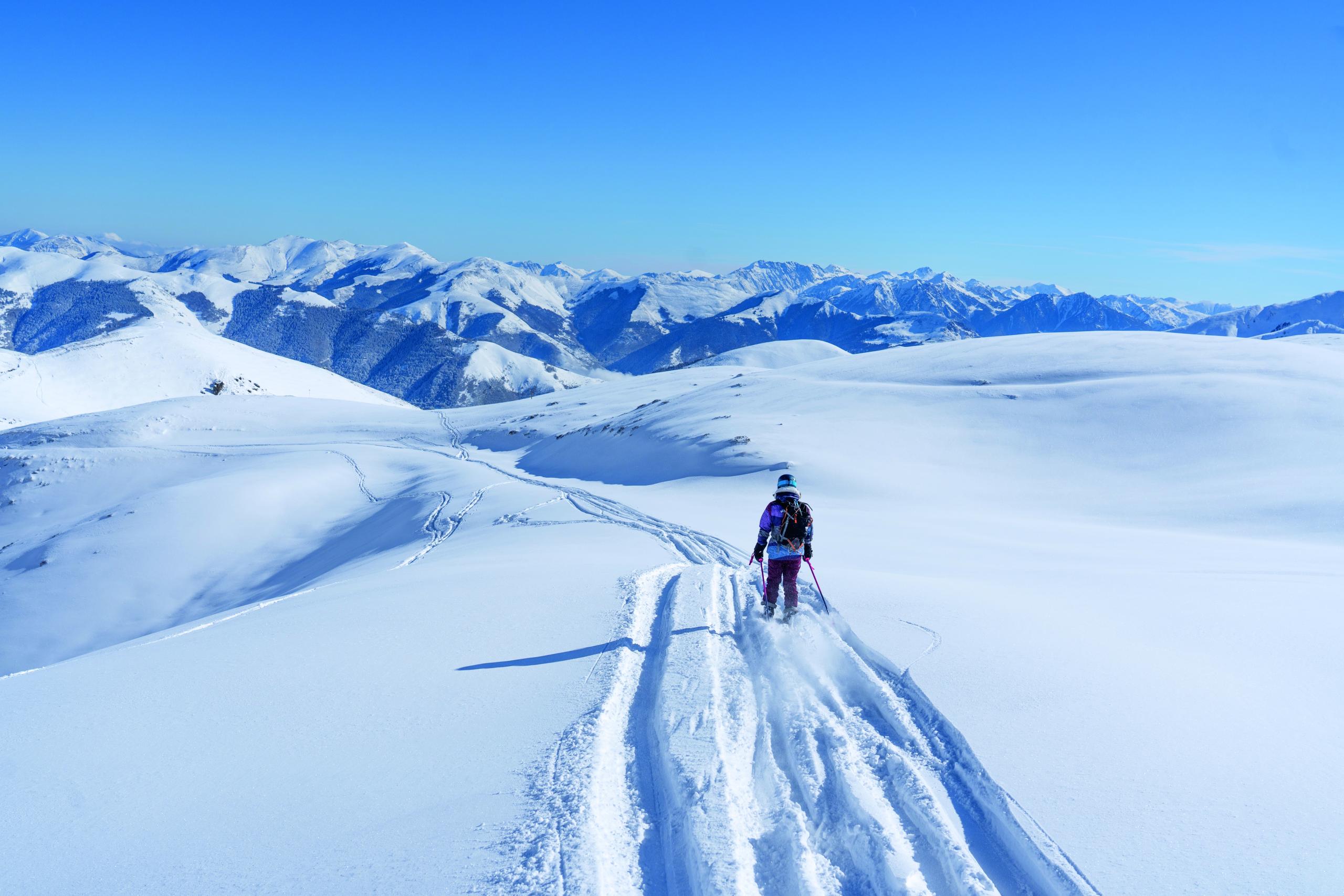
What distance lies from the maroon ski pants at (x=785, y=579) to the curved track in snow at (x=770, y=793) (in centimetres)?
127

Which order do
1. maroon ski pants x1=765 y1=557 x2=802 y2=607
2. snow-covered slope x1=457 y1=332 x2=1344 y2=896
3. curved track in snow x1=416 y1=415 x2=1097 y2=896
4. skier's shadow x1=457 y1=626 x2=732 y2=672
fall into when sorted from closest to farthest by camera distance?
curved track in snow x1=416 y1=415 x2=1097 y2=896, snow-covered slope x1=457 y1=332 x2=1344 y2=896, skier's shadow x1=457 y1=626 x2=732 y2=672, maroon ski pants x1=765 y1=557 x2=802 y2=607

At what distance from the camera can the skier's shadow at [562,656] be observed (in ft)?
25.7

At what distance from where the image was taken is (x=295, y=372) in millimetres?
157875

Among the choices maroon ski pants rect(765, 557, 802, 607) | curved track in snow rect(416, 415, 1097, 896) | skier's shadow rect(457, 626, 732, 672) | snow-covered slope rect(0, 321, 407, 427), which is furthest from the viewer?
snow-covered slope rect(0, 321, 407, 427)

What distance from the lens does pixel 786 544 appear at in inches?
380

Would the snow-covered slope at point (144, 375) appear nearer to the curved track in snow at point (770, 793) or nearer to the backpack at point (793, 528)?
the backpack at point (793, 528)

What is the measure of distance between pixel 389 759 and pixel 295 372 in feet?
573

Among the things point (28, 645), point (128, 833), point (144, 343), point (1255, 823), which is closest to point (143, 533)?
point (28, 645)

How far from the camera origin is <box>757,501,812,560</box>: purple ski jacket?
31.6 feet

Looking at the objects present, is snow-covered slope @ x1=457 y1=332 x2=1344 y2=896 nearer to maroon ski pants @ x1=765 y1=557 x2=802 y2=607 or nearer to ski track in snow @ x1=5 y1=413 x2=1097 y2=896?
ski track in snow @ x1=5 y1=413 x2=1097 y2=896

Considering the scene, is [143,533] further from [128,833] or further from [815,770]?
[815,770]

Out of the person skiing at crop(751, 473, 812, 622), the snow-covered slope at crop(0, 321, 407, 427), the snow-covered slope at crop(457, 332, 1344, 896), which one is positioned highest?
the snow-covered slope at crop(0, 321, 407, 427)

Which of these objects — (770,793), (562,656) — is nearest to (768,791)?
(770,793)

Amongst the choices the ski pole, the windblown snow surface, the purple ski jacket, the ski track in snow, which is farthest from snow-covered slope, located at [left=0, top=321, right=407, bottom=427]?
the ski track in snow
